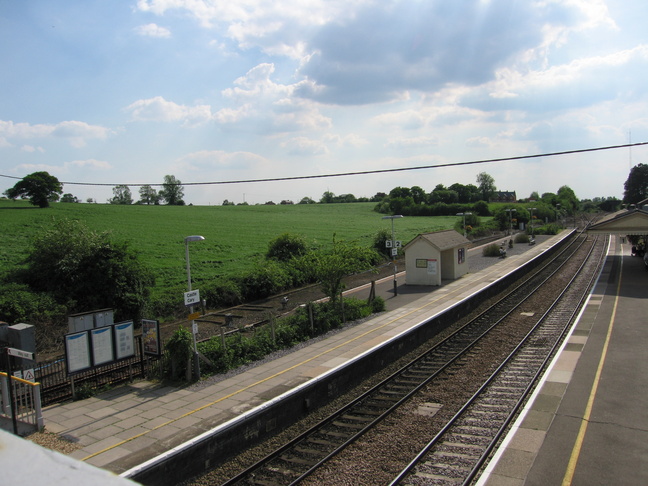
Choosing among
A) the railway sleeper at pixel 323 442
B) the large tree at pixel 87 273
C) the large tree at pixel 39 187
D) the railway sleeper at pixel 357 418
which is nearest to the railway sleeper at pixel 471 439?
the railway sleeper at pixel 357 418

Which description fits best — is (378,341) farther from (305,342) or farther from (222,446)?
(222,446)

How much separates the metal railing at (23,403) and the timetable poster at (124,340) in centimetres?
294

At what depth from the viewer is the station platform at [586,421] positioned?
8.20m

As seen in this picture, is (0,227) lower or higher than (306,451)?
higher

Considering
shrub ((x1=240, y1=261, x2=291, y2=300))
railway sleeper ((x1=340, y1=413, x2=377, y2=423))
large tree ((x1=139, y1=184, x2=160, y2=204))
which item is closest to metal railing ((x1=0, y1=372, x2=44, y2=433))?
railway sleeper ((x1=340, y1=413, x2=377, y2=423))

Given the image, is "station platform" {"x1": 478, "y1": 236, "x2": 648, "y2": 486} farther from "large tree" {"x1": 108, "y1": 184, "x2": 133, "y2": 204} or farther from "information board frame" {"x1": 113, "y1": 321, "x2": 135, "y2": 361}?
"large tree" {"x1": 108, "y1": 184, "x2": 133, "y2": 204}

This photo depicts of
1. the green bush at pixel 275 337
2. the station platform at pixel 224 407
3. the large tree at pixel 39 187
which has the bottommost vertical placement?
the station platform at pixel 224 407

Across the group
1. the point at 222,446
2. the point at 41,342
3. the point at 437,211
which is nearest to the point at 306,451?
the point at 222,446

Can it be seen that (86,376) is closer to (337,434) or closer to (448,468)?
(337,434)

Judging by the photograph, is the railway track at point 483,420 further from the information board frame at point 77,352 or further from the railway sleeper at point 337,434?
the information board frame at point 77,352

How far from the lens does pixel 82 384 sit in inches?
518

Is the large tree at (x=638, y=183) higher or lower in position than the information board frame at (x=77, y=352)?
higher

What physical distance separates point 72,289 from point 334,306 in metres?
12.3

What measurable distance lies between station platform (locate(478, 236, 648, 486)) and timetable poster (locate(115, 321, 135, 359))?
10.5 meters
